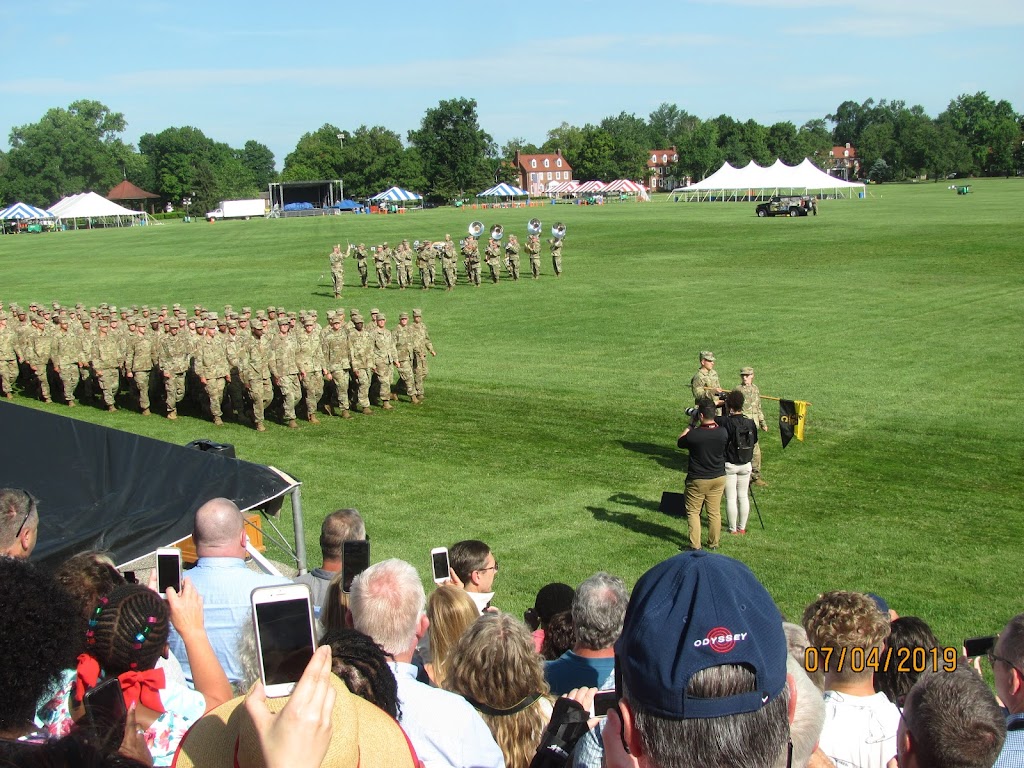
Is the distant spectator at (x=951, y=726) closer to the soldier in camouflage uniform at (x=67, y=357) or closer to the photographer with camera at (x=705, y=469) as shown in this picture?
the photographer with camera at (x=705, y=469)

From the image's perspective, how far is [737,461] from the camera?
462 inches

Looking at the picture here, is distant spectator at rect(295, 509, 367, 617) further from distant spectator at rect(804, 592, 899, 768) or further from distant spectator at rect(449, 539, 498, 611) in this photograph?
distant spectator at rect(804, 592, 899, 768)

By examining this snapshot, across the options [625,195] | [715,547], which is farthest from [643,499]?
[625,195]

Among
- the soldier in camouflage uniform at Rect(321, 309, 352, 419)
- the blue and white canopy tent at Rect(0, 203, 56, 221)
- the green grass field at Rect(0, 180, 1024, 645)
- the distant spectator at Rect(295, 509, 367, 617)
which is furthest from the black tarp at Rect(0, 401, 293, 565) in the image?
the blue and white canopy tent at Rect(0, 203, 56, 221)

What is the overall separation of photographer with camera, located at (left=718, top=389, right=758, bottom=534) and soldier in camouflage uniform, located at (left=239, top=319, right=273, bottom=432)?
8.88m

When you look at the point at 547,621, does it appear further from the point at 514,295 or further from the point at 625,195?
the point at 625,195

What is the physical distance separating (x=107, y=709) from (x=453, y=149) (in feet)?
407

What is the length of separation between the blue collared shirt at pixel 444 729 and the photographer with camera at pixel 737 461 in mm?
8281

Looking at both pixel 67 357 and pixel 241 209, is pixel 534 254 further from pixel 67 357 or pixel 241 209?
pixel 241 209

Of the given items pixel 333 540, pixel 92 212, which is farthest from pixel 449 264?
pixel 92 212

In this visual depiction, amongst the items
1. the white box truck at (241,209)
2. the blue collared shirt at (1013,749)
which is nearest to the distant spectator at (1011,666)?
the blue collared shirt at (1013,749)

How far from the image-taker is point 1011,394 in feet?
61.2

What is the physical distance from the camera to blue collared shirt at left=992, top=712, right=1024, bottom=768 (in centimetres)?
342

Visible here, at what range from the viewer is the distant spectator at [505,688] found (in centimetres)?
411
